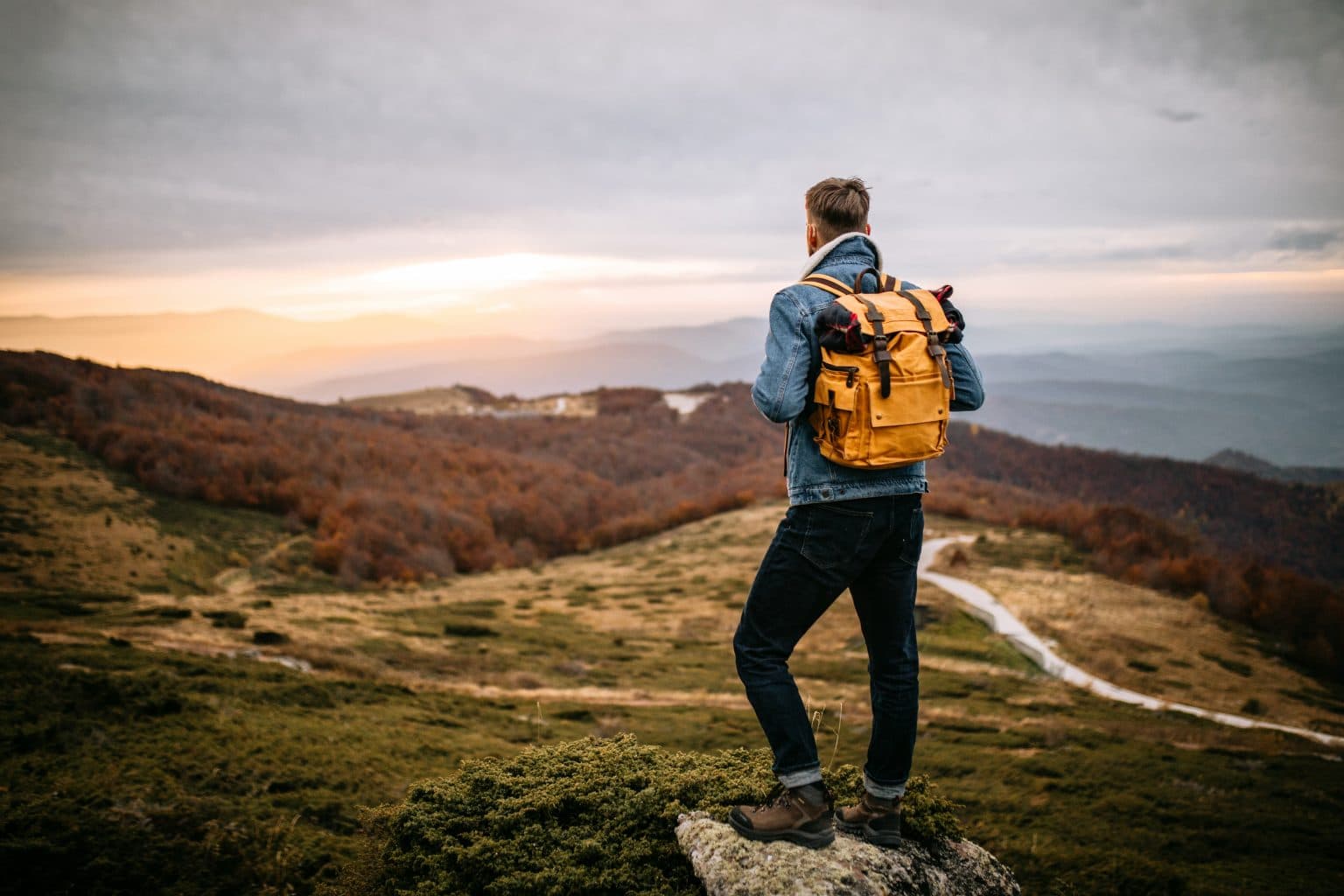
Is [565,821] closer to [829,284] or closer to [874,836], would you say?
[874,836]

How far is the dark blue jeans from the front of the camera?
11.3 feet

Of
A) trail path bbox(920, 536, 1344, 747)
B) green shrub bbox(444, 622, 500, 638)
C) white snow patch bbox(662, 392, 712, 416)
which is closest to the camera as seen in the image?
trail path bbox(920, 536, 1344, 747)

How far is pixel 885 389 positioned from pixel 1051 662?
66.9 feet

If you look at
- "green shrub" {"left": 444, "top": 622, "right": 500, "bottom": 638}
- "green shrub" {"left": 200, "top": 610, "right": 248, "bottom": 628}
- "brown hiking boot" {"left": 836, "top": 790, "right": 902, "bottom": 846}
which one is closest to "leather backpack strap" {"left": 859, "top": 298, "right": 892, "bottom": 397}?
"brown hiking boot" {"left": 836, "top": 790, "right": 902, "bottom": 846}

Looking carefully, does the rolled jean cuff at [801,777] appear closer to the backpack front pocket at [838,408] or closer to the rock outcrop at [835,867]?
the rock outcrop at [835,867]

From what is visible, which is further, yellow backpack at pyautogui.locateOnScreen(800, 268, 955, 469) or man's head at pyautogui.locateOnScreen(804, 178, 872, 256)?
man's head at pyautogui.locateOnScreen(804, 178, 872, 256)

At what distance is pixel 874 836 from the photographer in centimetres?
375

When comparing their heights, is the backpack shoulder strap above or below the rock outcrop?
above

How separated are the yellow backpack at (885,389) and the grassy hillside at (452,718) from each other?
4524 millimetres

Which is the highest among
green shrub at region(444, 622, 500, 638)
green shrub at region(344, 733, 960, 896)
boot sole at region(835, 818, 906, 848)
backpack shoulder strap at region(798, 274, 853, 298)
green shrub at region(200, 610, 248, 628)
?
backpack shoulder strap at region(798, 274, 853, 298)


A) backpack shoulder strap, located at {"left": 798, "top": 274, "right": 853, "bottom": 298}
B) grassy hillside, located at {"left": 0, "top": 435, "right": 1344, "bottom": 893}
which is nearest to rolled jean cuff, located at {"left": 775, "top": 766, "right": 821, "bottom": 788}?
backpack shoulder strap, located at {"left": 798, "top": 274, "right": 853, "bottom": 298}

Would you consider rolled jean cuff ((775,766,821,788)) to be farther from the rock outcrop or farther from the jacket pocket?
the jacket pocket

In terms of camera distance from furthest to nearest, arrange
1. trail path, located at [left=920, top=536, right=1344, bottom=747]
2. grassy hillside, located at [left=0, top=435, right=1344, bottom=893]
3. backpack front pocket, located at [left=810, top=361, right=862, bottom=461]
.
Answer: trail path, located at [left=920, top=536, right=1344, bottom=747], grassy hillside, located at [left=0, top=435, right=1344, bottom=893], backpack front pocket, located at [left=810, top=361, right=862, bottom=461]

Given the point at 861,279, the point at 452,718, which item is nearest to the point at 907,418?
the point at 861,279
